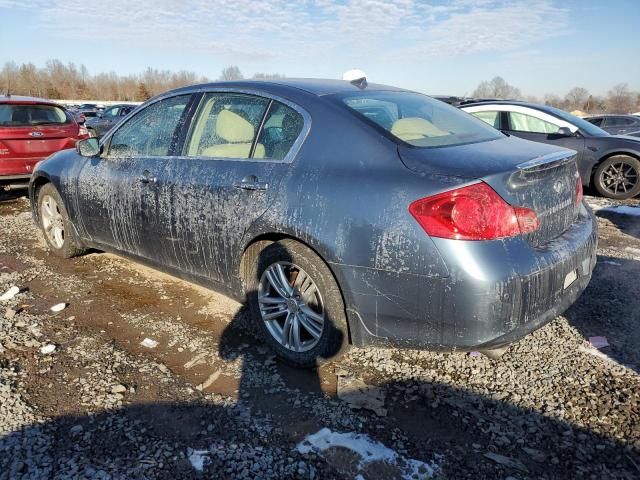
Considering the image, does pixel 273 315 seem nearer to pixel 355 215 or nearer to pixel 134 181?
pixel 355 215

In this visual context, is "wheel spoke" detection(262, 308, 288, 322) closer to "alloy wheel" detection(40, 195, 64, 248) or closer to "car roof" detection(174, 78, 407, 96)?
"car roof" detection(174, 78, 407, 96)

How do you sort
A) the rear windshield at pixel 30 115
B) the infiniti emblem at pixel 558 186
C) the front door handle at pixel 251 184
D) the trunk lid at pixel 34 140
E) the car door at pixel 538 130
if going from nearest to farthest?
the infiniti emblem at pixel 558 186
the front door handle at pixel 251 184
the trunk lid at pixel 34 140
the rear windshield at pixel 30 115
the car door at pixel 538 130

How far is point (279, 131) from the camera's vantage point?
3100 mm

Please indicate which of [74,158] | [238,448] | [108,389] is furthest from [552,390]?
[74,158]

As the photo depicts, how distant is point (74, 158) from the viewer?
466 cm

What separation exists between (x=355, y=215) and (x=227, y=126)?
1.36 m

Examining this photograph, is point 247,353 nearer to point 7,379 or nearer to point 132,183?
point 7,379

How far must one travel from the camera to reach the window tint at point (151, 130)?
3.76 m

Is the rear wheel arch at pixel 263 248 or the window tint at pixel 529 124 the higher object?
the window tint at pixel 529 124

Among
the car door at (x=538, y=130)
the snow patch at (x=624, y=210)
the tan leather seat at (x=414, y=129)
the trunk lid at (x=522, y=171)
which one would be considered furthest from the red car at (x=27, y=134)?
the snow patch at (x=624, y=210)

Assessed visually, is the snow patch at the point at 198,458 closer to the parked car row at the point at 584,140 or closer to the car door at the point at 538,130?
the parked car row at the point at 584,140

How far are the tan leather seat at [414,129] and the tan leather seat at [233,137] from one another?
2.78ft

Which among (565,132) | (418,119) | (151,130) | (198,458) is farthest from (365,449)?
(565,132)

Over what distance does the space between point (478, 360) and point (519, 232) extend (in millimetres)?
1060
